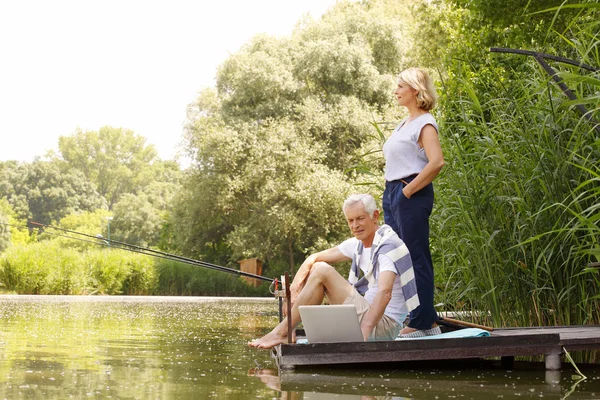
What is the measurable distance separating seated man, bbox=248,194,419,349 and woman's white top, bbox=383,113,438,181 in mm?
433

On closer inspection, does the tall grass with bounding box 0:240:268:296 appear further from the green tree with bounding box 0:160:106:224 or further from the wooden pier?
the green tree with bounding box 0:160:106:224

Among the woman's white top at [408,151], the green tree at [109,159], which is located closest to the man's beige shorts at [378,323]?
the woman's white top at [408,151]

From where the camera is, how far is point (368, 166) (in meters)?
25.3

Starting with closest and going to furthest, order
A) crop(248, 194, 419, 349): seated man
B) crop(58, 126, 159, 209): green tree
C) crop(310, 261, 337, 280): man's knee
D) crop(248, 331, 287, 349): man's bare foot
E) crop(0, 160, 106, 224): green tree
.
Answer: crop(248, 194, 419, 349): seated man → crop(310, 261, 337, 280): man's knee → crop(248, 331, 287, 349): man's bare foot → crop(0, 160, 106, 224): green tree → crop(58, 126, 159, 209): green tree

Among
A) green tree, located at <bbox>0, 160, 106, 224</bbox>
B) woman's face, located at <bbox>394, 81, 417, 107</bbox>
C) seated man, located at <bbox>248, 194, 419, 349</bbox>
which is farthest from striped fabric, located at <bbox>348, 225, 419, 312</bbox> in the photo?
green tree, located at <bbox>0, 160, 106, 224</bbox>

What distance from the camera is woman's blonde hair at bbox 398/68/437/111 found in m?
5.03

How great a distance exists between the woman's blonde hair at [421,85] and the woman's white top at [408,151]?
0.25 feet

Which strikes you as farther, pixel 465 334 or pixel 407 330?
pixel 407 330

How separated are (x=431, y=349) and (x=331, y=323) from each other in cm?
54

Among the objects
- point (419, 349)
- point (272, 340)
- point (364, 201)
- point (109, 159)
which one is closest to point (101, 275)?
point (272, 340)

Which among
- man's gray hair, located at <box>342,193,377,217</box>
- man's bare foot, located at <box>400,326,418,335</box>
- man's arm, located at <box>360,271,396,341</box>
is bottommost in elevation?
man's bare foot, located at <box>400,326,418,335</box>

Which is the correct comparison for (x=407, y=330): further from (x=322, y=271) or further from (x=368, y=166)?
(x=368, y=166)

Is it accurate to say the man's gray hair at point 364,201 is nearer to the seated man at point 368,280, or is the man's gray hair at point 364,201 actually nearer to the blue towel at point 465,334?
the seated man at point 368,280

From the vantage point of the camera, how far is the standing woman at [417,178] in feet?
16.2
